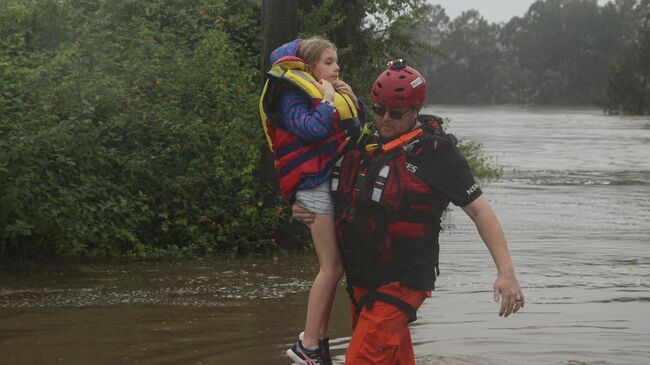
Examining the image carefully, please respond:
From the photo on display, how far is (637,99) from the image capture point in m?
85.4

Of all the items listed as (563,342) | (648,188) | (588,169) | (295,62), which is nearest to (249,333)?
(563,342)

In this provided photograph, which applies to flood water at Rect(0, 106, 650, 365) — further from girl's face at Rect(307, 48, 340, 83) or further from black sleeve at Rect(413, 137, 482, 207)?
black sleeve at Rect(413, 137, 482, 207)

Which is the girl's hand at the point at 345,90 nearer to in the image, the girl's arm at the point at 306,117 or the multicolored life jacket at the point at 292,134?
the multicolored life jacket at the point at 292,134

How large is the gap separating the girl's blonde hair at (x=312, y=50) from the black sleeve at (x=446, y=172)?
100 centimetres

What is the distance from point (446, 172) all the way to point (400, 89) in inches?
16.4

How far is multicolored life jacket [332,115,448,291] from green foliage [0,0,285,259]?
16.9ft

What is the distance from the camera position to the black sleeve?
5.00 m

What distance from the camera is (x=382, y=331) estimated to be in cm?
501

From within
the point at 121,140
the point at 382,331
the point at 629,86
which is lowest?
the point at 629,86

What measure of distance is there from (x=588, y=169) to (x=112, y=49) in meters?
15.1

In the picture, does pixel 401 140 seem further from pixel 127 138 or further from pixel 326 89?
pixel 127 138

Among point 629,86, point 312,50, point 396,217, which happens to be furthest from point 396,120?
point 629,86

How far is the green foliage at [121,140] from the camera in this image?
10.2 meters

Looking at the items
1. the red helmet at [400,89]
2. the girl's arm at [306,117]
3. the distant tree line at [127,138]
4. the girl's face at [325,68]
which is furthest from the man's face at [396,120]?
the distant tree line at [127,138]
